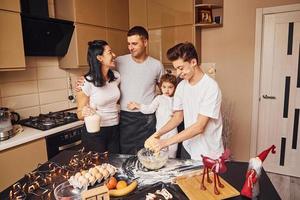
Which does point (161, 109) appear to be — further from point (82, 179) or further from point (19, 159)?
point (19, 159)

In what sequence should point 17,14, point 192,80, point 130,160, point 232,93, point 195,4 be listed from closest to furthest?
point 130,160 < point 192,80 < point 17,14 < point 195,4 < point 232,93

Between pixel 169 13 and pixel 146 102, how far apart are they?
1425mm

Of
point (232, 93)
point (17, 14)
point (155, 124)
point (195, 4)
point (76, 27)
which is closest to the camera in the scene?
point (17, 14)

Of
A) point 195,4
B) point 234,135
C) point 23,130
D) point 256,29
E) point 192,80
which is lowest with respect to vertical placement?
point 234,135

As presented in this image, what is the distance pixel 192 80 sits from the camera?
4.76ft

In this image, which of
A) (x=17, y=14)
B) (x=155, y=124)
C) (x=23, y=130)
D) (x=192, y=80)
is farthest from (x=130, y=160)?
(x=17, y=14)

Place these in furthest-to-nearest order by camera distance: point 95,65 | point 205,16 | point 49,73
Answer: point 205,16, point 49,73, point 95,65

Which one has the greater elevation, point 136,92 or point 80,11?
point 80,11

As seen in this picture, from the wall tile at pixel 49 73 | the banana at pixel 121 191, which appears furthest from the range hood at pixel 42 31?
the banana at pixel 121 191

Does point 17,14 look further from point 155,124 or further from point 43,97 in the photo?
point 155,124

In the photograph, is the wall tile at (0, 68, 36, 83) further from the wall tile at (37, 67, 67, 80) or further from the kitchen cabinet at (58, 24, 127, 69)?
the kitchen cabinet at (58, 24, 127, 69)

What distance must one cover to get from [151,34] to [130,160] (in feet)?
7.10

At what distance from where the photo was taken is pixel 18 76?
89.4 inches

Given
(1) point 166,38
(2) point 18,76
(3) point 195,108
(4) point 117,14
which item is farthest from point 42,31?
(3) point 195,108
